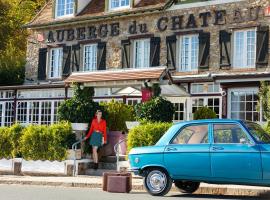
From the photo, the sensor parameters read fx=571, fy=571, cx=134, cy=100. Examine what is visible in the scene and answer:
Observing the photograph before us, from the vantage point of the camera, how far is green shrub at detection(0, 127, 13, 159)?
747 inches

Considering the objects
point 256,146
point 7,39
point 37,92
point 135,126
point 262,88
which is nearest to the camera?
point 256,146

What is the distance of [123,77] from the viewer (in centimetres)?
1859

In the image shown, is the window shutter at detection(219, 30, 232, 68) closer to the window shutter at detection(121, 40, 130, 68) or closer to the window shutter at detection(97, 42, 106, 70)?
the window shutter at detection(121, 40, 130, 68)

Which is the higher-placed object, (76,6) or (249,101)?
(76,6)

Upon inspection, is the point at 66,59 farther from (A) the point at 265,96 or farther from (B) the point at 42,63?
(A) the point at 265,96

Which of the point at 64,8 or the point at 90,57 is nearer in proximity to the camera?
the point at 90,57

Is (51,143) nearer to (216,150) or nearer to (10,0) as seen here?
(216,150)

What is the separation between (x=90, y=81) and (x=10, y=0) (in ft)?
76.0

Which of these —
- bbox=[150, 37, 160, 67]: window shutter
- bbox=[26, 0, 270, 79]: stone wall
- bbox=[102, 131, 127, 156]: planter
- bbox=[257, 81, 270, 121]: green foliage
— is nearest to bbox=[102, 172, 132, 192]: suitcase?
bbox=[102, 131, 127, 156]: planter

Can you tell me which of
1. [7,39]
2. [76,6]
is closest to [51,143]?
[76,6]

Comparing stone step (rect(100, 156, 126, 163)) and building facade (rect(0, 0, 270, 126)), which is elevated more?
building facade (rect(0, 0, 270, 126))

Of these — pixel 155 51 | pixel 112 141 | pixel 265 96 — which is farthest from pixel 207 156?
pixel 155 51

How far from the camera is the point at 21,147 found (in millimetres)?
18625

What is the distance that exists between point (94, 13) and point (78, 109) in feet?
39.8
